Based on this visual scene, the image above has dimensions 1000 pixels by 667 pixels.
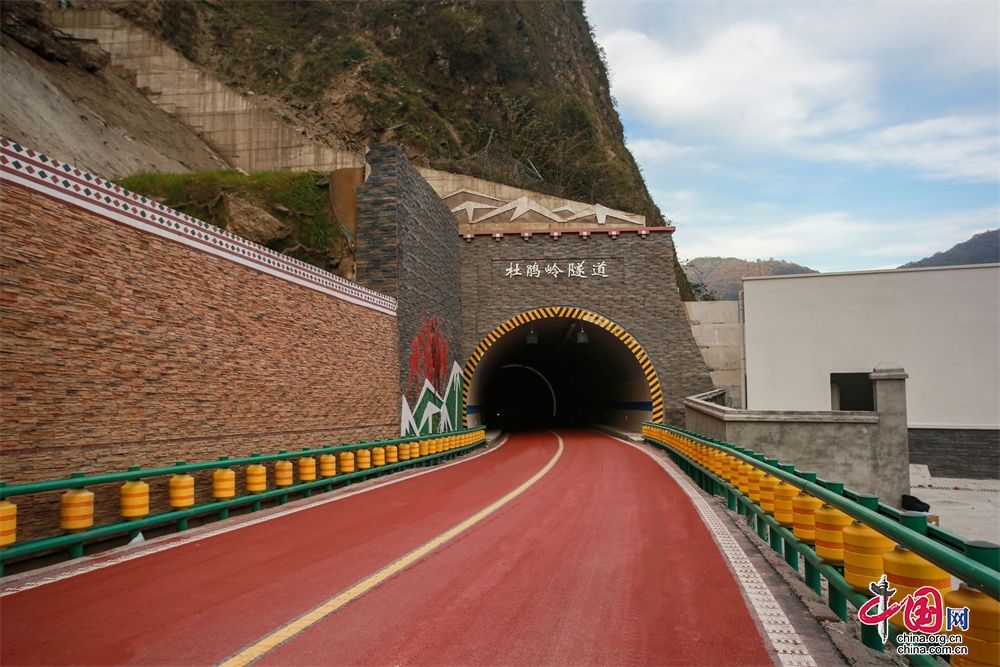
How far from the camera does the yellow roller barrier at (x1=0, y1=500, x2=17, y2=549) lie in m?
5.14

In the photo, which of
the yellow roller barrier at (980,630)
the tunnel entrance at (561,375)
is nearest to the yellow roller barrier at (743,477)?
the yellow roller barrier at (980,630)

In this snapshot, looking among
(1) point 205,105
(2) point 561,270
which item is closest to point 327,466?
(2) point 561,270

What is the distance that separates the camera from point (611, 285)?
24.9m

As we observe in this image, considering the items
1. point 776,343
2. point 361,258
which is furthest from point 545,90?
point 361,258

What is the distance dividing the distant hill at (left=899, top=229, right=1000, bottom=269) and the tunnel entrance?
44172 mm

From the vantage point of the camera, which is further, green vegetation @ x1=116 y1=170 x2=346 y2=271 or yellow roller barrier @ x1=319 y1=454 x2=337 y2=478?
green vegetation @ x1=116 y1=170 x2=346 y2=271

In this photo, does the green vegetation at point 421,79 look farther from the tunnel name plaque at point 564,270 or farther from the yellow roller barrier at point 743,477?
the yellow roller barrier at point 743,477

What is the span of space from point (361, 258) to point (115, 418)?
32.3ft

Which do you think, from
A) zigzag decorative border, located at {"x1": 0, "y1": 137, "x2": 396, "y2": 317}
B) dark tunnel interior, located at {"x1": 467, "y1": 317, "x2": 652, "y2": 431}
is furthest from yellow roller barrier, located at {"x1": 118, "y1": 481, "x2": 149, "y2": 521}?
dark tunnel interior, located at {"x1": 467, "y1": 317, "x2": 652, "y2": 431}

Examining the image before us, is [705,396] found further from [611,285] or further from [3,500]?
[3,500]

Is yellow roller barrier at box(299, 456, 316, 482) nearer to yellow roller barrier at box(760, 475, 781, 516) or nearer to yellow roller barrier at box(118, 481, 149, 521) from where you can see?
yellow roller barrier at box(118, 481, 149, 521)

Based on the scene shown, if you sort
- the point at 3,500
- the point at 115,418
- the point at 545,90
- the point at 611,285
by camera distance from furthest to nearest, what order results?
1. the point at 545,90
2. the point at 611,285
3. the point at 115,418
4. the point at 3,500

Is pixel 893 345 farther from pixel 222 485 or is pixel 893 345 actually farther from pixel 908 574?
pixel 908 574

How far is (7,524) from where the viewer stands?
5.19 m
